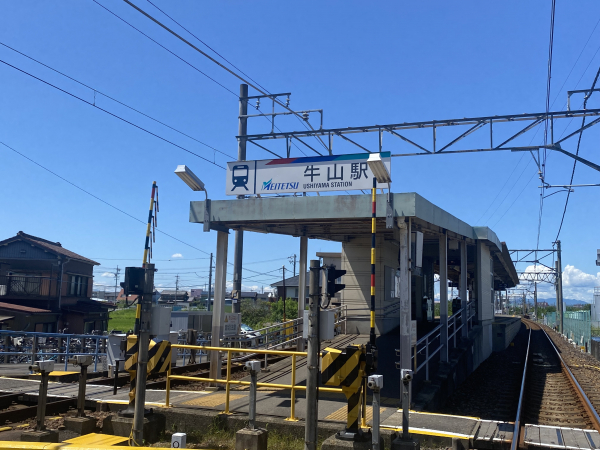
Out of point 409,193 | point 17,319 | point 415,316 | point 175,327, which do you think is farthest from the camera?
point 175,327

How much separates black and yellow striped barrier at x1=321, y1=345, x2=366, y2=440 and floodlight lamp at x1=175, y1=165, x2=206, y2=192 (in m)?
6.05

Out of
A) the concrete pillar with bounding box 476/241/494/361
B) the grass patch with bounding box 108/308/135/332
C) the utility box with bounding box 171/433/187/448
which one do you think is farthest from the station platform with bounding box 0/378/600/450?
the grass patch with bounding box 108/308/135/332

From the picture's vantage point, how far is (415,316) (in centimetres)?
2055

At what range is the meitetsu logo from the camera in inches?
487

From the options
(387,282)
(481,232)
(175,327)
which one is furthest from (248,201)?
(175,327)

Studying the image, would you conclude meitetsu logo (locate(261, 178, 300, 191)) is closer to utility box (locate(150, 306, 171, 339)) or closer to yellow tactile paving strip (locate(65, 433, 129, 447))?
utility box (locate(150, 306, 171, 339))

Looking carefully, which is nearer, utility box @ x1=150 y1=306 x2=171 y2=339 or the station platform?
utility box @ x1=150 y1=306 x2=171 y2=339

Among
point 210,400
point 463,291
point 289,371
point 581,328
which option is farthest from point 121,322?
point 210,400

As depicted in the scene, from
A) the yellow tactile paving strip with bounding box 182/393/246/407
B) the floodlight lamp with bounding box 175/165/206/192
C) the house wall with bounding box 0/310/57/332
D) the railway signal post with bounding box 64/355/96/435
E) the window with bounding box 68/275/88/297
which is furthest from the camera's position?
the window with bounding box 68/275/88/297

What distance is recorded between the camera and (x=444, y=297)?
1529 centimetres

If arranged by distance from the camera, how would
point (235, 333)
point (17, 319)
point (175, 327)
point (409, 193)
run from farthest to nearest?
point (175, 327) → point (17, 319) → point (235, 333) → point (409, 193)

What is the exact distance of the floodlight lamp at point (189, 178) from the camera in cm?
1137

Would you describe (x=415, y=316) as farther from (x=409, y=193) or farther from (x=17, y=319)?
(x=17, y=319)

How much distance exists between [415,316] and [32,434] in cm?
1589
